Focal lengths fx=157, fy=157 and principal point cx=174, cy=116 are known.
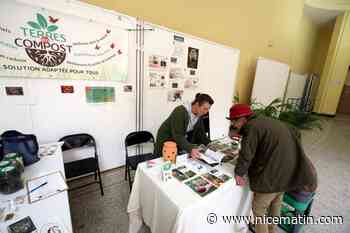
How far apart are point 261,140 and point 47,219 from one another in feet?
4.71

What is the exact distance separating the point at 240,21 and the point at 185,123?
3484mm

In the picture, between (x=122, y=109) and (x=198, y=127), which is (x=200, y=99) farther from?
(x=122, y=109)

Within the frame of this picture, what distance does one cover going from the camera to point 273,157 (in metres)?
1.17

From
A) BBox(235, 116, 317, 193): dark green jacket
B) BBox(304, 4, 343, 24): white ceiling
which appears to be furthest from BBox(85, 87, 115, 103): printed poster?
BBox(304, 4, 343, 24): white ceiling

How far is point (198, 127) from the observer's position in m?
1.95

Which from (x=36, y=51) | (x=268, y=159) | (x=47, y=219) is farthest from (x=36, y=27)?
(x=268, y=159)

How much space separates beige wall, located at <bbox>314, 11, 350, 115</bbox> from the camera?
638cm

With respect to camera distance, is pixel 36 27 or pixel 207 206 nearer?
pixel 207 206

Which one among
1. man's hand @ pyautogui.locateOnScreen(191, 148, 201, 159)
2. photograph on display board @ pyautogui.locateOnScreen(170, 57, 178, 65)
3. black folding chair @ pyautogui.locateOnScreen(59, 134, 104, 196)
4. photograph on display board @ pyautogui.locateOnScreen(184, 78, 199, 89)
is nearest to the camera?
man's hand @ pyautogui.locateOnScreen(191, 148, 201, 159)

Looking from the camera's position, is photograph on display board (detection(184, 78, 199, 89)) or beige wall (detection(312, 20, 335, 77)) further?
beige wall (detection(312, 20, 335, 77))

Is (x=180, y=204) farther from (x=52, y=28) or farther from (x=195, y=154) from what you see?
(x=52, y=28)

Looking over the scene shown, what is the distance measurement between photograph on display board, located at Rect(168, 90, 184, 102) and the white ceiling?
6.51 meters

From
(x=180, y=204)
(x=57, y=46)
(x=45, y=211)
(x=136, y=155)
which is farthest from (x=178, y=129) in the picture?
(x=57, y=46)

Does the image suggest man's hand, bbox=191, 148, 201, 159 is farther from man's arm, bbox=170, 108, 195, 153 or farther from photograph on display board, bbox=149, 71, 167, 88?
photograph on display board, bbox=149, 71, 167, 88
